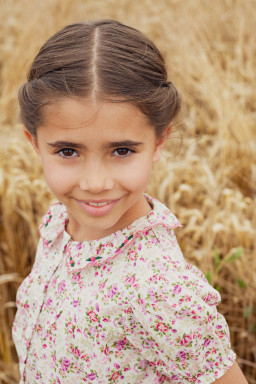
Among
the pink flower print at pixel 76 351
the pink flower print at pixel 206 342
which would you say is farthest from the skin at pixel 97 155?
the pink flower print at pixel 76 351

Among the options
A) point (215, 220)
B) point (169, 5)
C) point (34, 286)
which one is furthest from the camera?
point (169, 5)

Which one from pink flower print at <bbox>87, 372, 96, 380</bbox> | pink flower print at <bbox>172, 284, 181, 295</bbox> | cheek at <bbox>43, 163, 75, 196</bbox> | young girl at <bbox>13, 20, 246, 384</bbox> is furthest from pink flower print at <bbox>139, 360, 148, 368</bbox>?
cheek at <bbox>43, 163, 75, 196</bbox>

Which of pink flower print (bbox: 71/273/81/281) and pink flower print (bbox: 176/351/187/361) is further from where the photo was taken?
pink flower print (bbox: 71/273/81/281)

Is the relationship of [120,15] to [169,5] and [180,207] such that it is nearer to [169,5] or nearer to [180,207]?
[169,5]

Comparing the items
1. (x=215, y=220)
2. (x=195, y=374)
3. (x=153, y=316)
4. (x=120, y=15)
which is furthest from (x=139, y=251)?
(x=120, y=15)

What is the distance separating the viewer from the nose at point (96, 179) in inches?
44.3

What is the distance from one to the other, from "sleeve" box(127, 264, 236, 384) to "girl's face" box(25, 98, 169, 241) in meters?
0.21

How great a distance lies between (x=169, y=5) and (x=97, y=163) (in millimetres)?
4362

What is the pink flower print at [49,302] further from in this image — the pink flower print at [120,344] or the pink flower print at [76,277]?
the pink flower print at [120,344]

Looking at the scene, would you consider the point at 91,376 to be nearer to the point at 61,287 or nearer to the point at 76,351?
the point at 76,351

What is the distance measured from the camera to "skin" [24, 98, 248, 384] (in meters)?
1.10

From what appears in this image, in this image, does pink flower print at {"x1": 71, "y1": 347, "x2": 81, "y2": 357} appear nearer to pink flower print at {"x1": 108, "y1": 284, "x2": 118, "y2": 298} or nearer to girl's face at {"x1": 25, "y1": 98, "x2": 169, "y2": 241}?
pink flower print at {"x1": 108, "y1": 284, "x2": 118, "y2": 298}

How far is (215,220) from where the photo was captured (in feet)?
7.18

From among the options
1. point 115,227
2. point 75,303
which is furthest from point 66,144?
point 75,303
